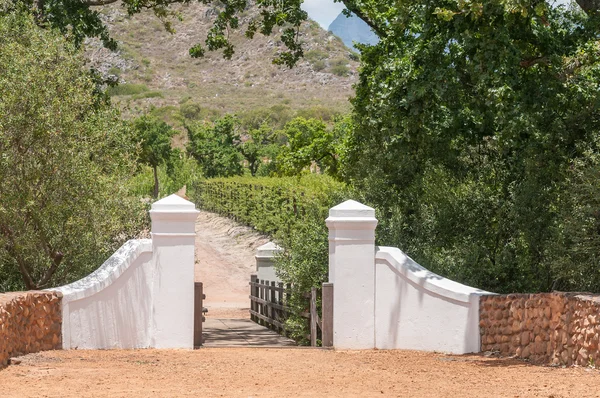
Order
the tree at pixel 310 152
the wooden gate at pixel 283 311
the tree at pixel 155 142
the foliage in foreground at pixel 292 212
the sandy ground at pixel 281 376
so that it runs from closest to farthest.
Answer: the sandy ground at pixel 281 376
the wooden gate at pixel 283 311
the foliage in foreground at pixel 292 212
the tree at pixel 310 152
the tree at pixel 155 142

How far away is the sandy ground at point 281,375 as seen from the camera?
7.63 m

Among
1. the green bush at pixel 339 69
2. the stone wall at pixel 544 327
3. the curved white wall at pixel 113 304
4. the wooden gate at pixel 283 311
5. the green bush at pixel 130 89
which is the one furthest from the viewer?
the green bush at pixel 339 69

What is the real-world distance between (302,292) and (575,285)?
389cm

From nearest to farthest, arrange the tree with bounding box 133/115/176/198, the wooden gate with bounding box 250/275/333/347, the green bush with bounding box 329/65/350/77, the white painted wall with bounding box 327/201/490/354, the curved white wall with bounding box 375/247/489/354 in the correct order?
the curved white wall with bounding box 375/247/489/354, the white painted wall with bounding box 327/201/490/354, the wooden gate with bounding box 250/275/333/347, the tree with bounding box 133/115/176/198, the green bush with bounding box 329/65/350/77

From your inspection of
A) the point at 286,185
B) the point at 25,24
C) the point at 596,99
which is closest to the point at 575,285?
the point at 596,99

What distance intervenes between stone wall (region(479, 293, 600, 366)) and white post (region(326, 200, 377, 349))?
1.49 m

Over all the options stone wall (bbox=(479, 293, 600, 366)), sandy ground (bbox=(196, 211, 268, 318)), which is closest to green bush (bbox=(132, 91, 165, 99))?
sandy ground (bbox=(196, 211, 268, 318))

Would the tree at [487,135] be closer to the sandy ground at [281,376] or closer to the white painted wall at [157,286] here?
the sandy ground at [281,376]

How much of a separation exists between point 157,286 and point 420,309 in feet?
10.8

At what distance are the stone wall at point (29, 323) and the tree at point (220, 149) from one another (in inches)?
1537

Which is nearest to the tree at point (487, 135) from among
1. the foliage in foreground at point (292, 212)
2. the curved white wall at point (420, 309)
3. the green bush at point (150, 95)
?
the foliage in foreground at point (292, 212)

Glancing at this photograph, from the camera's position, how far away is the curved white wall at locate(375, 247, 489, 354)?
10.9m

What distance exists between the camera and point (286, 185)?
93.8ft

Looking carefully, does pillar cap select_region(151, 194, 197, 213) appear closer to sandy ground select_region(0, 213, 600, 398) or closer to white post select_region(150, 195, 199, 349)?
white post select_region(150, 195, 199, 349)
